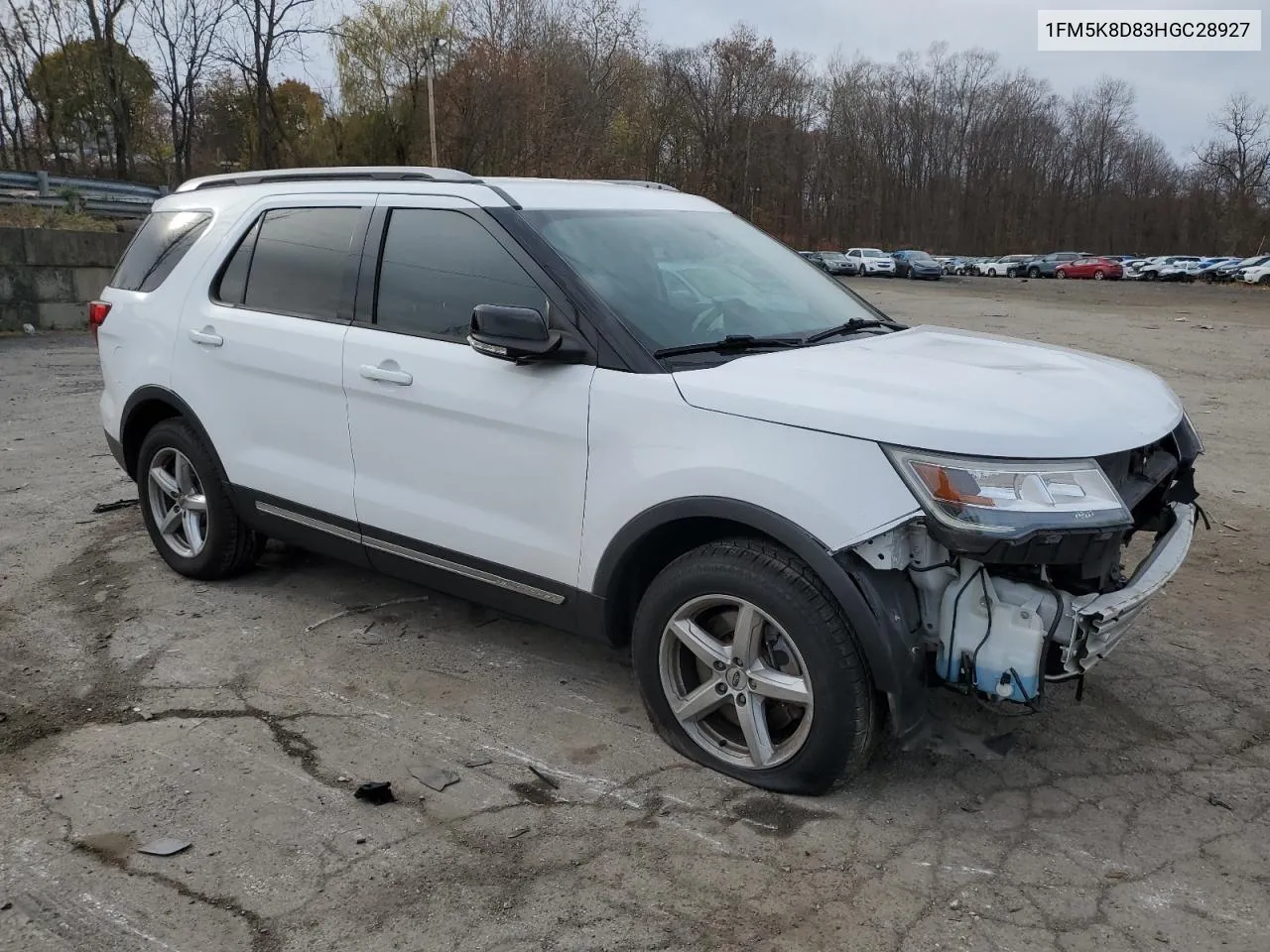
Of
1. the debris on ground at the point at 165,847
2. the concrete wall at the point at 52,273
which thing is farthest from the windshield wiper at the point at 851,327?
the concrete wall at the point at 52,273

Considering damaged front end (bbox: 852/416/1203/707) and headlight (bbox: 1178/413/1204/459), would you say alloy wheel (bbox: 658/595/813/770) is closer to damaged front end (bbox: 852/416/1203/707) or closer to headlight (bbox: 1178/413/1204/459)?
damaged front end (bbox: 852/416/1203/707)

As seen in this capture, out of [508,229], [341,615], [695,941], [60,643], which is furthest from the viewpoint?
[341,615]

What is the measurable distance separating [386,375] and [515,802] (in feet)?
5.58

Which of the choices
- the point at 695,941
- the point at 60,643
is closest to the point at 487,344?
the point at 695,941

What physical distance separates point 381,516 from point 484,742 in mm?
1042

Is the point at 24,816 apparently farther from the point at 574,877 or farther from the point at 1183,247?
the point at 1183,247

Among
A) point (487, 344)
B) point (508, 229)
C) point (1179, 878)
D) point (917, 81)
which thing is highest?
point (917, 81)

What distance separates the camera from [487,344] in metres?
3.49

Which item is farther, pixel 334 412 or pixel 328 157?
pixel 328 157

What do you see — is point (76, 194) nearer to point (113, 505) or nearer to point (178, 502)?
point (113, 505)

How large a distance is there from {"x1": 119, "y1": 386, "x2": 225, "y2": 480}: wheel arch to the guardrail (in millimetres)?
17171

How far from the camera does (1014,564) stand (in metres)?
2.80

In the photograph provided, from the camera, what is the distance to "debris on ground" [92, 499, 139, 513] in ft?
21.0

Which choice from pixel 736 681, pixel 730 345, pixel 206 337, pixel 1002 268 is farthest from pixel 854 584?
pixel 1002 268
